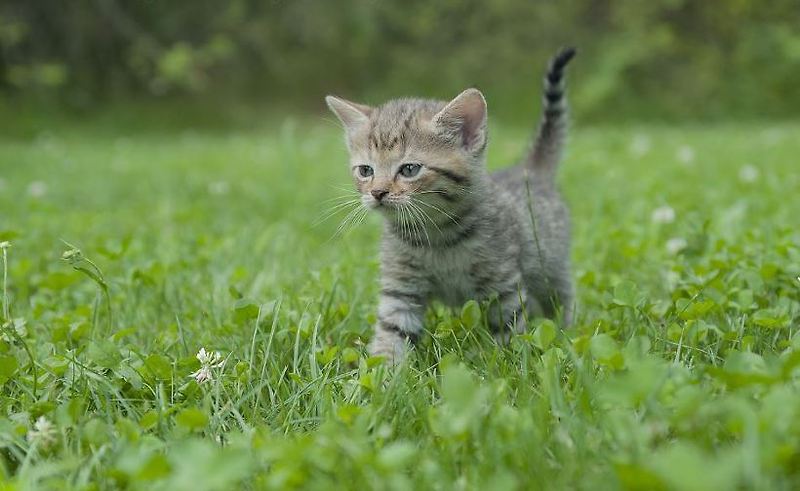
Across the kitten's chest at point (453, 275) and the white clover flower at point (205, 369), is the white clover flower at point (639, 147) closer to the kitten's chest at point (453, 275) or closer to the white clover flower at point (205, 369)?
the kitten's chest at point (453, 275)

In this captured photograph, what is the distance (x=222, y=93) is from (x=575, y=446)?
19.2m

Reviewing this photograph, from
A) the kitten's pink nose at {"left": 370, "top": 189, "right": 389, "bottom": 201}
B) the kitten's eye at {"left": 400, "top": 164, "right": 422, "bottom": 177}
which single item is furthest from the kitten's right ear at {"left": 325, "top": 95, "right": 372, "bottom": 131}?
the kitten's pink nose at {"left": 370, "top": 189, "right": 389, "bottom": 201}

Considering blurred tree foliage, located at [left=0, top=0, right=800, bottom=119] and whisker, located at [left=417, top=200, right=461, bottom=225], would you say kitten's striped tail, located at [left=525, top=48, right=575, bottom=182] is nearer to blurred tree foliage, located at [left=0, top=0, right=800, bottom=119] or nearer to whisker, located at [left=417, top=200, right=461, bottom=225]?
whisker, located at [left=417, top=200, right=461, bottom=225]

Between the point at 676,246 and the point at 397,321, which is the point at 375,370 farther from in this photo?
the point at 676,246

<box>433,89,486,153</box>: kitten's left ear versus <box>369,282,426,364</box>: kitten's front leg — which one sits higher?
<box>433,89,486,153</box>: kitten's left ear

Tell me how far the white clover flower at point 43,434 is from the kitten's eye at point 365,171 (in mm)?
1716

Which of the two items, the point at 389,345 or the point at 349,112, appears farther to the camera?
the point at 349,112

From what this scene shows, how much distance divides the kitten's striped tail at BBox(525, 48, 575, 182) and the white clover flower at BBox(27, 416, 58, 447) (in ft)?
9.26

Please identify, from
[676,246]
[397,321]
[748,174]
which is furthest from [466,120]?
[748,174]

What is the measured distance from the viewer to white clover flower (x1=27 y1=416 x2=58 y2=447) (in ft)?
Answer: 5.93

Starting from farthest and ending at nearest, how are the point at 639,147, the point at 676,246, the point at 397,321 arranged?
the point at 639,147 < the point at 676,246 < the point at 397,321

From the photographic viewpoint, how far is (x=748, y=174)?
20.7 ft

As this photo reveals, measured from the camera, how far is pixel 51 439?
1814 mm

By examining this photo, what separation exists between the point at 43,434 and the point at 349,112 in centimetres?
201
